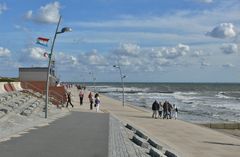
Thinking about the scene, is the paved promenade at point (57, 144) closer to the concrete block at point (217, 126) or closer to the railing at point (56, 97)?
the concrete block at point (217, 126)

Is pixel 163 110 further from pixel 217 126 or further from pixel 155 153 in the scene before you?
pixel 155 153

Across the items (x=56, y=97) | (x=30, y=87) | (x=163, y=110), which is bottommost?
(x=163, y=110)

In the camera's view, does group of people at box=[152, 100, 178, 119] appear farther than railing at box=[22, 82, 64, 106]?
No

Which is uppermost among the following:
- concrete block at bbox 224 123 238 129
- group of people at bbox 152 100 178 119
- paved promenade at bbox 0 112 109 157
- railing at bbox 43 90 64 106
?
railing at bbox 43 90 64 106

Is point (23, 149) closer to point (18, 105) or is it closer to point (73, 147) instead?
point (73, 147)

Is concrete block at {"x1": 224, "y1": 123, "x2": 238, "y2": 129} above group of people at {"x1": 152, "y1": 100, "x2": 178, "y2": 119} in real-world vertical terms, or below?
below

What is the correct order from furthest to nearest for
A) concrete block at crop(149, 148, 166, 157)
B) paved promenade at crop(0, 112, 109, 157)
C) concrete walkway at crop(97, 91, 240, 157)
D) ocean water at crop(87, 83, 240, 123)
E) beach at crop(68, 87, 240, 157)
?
ocean water at crop(87, 83, 240, 123)
beach at crop(68, 87, 240, 157)
concrete walkway at crop(97, 91, 240, 157)
concrete block at crop(149, 148, 166, 157)
paved promenade at crop(0, 112, 109, 157)

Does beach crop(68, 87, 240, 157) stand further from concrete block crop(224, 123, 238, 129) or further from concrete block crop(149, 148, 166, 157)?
concrete block crop(224, 123, 238, 129)

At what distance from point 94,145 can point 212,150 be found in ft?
28.0

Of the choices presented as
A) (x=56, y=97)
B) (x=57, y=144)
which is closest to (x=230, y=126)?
(x=56, y=97)

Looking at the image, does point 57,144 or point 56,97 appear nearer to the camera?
point 57,144

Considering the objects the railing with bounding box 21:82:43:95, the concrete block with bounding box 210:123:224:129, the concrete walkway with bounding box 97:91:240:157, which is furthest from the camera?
the railing with bounding box 21:82:43:95

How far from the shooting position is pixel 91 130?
67.5 feet

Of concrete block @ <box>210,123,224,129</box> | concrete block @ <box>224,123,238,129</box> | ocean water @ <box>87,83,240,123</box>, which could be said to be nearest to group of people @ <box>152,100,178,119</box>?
ocean water @ <box>87,83,240,123</box>
